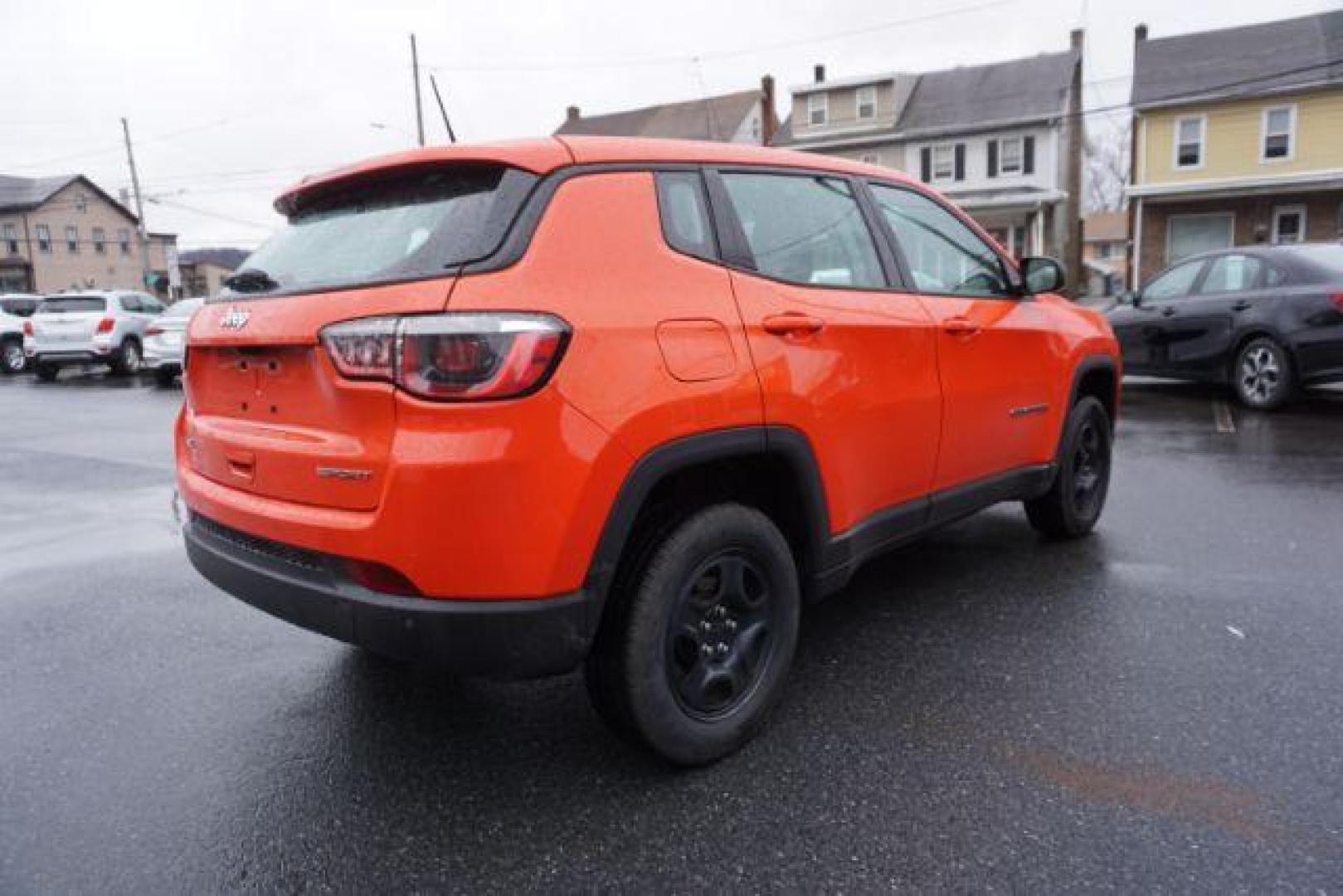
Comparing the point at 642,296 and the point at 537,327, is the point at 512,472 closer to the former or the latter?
the point at 537,327

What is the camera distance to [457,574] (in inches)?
88.0

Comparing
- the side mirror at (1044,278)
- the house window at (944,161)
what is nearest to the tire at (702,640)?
the side mirror at (1044,278)

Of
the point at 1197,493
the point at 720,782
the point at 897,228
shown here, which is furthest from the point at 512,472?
the point at 1197,493

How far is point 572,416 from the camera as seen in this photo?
227 cm

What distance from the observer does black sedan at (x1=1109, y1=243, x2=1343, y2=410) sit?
8.41 m

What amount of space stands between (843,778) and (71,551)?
459 centimetres

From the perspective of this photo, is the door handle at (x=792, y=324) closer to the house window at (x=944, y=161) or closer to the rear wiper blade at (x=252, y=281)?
the rear wiper blade at (x=252, y=281)

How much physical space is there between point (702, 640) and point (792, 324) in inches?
37.6

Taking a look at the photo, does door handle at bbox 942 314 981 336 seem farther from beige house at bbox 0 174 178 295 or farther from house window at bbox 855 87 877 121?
beige house at bbox 0 174 178 295

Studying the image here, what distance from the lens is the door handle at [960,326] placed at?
11.8ft

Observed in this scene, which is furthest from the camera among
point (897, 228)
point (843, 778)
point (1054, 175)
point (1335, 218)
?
point (1054, 175)

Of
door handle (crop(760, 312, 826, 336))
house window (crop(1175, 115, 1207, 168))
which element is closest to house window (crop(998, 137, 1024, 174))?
house window (crop(1175, 115, 1207, 168))

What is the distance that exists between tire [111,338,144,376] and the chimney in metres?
27.5

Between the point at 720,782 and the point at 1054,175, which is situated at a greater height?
the point at 1054,175
